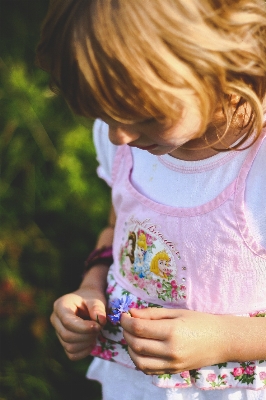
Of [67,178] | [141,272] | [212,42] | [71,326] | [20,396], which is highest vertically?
[212,42]

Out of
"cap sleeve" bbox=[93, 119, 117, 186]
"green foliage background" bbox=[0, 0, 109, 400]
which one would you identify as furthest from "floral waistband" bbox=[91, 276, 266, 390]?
"green foliage background" bbox=[0, 0, 109, 400]

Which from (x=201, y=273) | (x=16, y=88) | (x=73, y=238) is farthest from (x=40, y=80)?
(x=201, y=273)

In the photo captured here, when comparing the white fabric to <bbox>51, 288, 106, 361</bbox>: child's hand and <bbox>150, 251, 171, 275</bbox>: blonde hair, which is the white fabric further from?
<bbox>150, 251, 171, 275</bbox>: blonde hair

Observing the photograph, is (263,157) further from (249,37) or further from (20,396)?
(20,396)

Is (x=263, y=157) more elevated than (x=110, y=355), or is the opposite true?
(x=263, y=157)

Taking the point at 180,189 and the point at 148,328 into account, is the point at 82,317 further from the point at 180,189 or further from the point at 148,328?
the point at 180,189

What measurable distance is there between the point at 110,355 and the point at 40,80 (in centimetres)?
120

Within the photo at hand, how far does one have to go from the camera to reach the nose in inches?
38.9

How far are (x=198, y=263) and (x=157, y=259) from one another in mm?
91

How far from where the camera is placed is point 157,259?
1.20 m

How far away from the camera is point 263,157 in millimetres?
1059

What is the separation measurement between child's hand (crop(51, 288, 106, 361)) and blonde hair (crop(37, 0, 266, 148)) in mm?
492

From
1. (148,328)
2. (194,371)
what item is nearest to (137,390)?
(194,371)

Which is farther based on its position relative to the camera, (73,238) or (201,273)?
(73,238)
